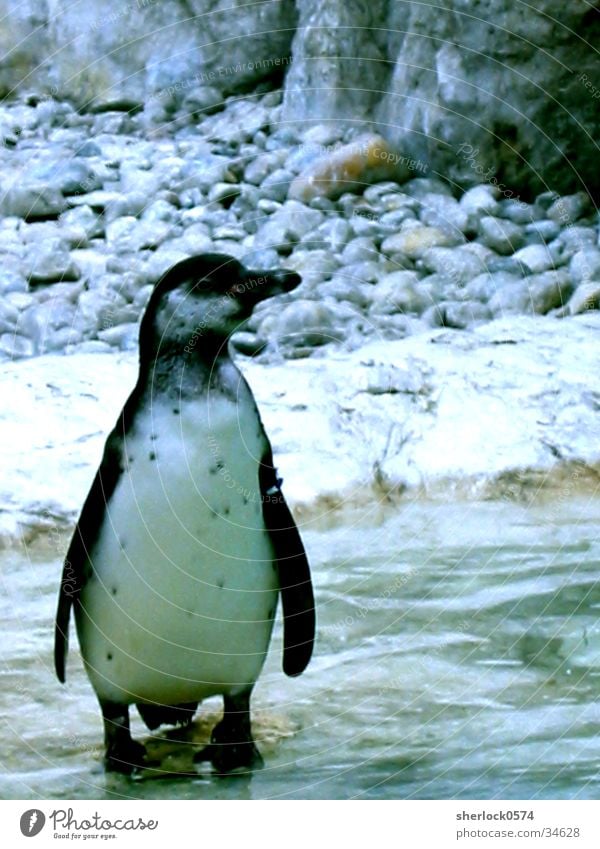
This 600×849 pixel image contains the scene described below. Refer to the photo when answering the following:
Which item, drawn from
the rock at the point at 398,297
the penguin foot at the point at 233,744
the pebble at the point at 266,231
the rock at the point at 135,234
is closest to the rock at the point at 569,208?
the pebble at the point at 266,231

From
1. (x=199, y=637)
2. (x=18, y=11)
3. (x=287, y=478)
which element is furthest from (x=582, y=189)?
(x=199, y=637)

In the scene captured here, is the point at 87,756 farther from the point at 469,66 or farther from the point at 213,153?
the point at 469,66

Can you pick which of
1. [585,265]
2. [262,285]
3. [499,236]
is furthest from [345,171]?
[262,285]

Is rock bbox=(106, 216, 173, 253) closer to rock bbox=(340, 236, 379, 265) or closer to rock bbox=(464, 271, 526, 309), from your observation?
rock bbox=(340, 236, 379, 265)

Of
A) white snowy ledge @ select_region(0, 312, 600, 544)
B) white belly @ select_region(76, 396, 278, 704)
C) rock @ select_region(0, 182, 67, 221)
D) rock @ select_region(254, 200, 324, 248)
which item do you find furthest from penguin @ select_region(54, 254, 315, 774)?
rock @ select_region(0, 182, 67, 221)

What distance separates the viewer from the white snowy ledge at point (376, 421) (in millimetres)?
1291

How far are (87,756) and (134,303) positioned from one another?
0.69 meters

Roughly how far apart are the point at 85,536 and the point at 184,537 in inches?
A: 2.6

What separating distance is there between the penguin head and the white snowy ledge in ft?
1.31

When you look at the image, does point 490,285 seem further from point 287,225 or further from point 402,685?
point 402,685

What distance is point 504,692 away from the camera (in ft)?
3.20

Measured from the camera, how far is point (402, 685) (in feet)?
3.25

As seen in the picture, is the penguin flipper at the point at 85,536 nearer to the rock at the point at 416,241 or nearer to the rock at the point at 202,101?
the rock at the point at 416,241

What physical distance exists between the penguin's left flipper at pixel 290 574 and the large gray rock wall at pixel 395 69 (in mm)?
856
